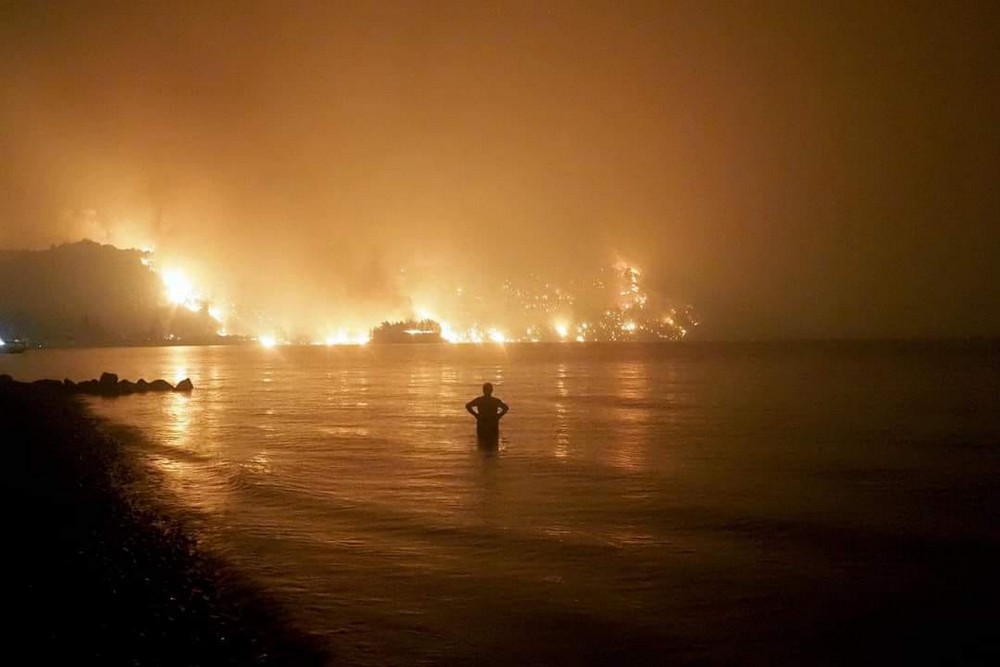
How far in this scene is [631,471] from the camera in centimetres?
2328

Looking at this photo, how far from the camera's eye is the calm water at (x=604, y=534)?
977cm

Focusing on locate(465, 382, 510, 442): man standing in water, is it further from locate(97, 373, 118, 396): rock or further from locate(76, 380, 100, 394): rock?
locate(76, 380, 100, 394): rock

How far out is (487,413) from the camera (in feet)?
81.9

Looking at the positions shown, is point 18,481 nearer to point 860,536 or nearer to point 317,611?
point 317,611

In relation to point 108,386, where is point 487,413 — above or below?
above

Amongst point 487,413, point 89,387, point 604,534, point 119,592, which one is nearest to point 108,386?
point 89,387

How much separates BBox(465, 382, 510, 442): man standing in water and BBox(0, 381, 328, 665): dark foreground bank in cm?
1030

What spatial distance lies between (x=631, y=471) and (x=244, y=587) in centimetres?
1455

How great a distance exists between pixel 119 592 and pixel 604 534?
8.63m

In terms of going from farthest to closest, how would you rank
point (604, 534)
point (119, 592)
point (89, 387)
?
point (89, 387) → point (604, 534) → point (119, 592)

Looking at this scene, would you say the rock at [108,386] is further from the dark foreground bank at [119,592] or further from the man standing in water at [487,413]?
the dark foreground bank at [119,592]

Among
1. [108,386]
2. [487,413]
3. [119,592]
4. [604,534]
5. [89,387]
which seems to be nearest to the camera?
[119,592]

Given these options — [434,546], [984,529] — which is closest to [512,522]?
[434,546]

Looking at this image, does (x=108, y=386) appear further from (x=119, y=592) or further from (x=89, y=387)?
(x=119, y=592)
